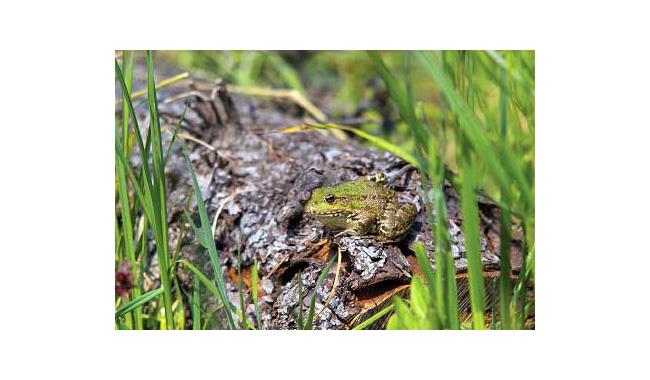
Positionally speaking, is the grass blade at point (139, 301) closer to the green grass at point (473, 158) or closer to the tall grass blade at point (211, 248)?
the tall grass blade at point (211, 248)

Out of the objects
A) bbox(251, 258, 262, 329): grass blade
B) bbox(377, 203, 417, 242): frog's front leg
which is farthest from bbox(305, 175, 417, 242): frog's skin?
bbox(251, 258, 262, 329): grass blade

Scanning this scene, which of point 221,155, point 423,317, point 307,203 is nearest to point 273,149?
point 221,155

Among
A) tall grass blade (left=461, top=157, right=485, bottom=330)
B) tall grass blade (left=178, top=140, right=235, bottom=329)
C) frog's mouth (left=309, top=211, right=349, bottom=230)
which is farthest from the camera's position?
frog's mouth (left=309, top=211, right=349, bottom=230)

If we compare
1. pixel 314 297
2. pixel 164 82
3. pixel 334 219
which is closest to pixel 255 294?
pixel 314 297

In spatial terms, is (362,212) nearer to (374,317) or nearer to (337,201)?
(337,201)

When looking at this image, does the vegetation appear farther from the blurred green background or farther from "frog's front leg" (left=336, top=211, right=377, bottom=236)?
"frog's front leg" (left=336, top=211, right=377, bottom=236)
